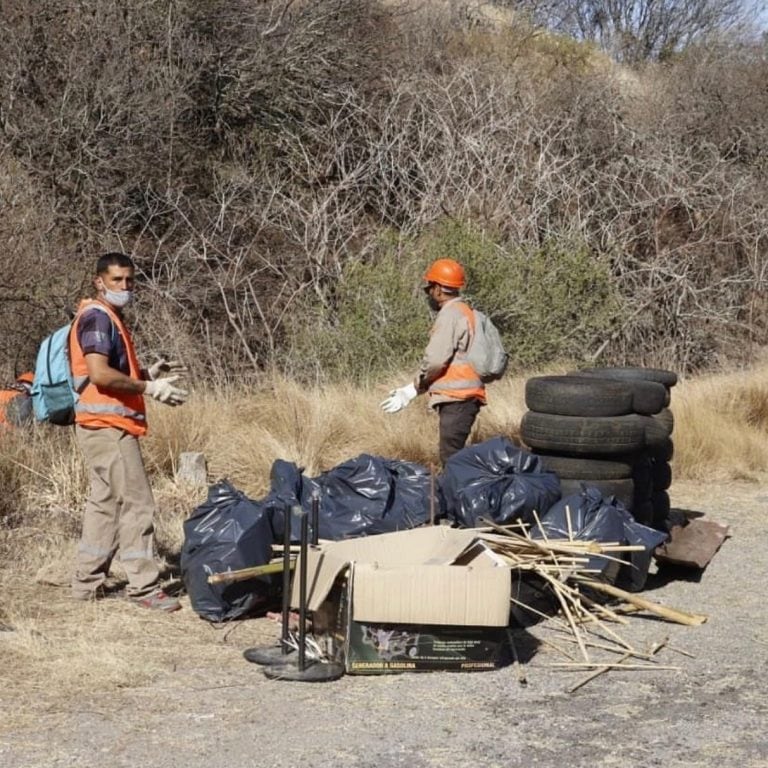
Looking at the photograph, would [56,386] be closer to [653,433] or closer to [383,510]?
[383,510]

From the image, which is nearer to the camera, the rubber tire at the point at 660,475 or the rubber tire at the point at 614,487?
the rubber tire at the point at 614,487

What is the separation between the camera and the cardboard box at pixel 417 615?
18.9 ft

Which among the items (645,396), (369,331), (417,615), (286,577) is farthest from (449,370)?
(369,331)

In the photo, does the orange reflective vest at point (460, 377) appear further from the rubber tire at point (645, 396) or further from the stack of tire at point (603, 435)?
the rubber tire at point (645, 396)

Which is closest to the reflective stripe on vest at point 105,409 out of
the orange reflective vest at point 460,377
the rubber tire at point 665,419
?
the orange reflective vest at point 460,377

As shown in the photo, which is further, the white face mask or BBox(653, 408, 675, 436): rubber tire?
BBox(653, 408, 675, 436): rubber tire

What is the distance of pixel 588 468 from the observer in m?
8.25

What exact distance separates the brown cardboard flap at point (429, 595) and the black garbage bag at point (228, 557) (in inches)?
44.8

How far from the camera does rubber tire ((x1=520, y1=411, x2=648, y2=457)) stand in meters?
8.21

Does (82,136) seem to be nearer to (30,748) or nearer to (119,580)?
(119,580)

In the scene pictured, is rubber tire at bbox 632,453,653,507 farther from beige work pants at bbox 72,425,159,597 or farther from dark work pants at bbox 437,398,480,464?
beige work pants at bbox 72,425,159,597

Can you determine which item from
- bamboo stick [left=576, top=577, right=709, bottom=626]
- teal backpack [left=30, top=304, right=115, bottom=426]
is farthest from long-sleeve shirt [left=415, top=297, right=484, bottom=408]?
teal backpack [left=30, top=304, right=115, bottom=426]

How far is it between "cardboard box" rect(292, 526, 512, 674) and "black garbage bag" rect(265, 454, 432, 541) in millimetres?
1140

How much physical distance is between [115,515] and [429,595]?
215 cm
